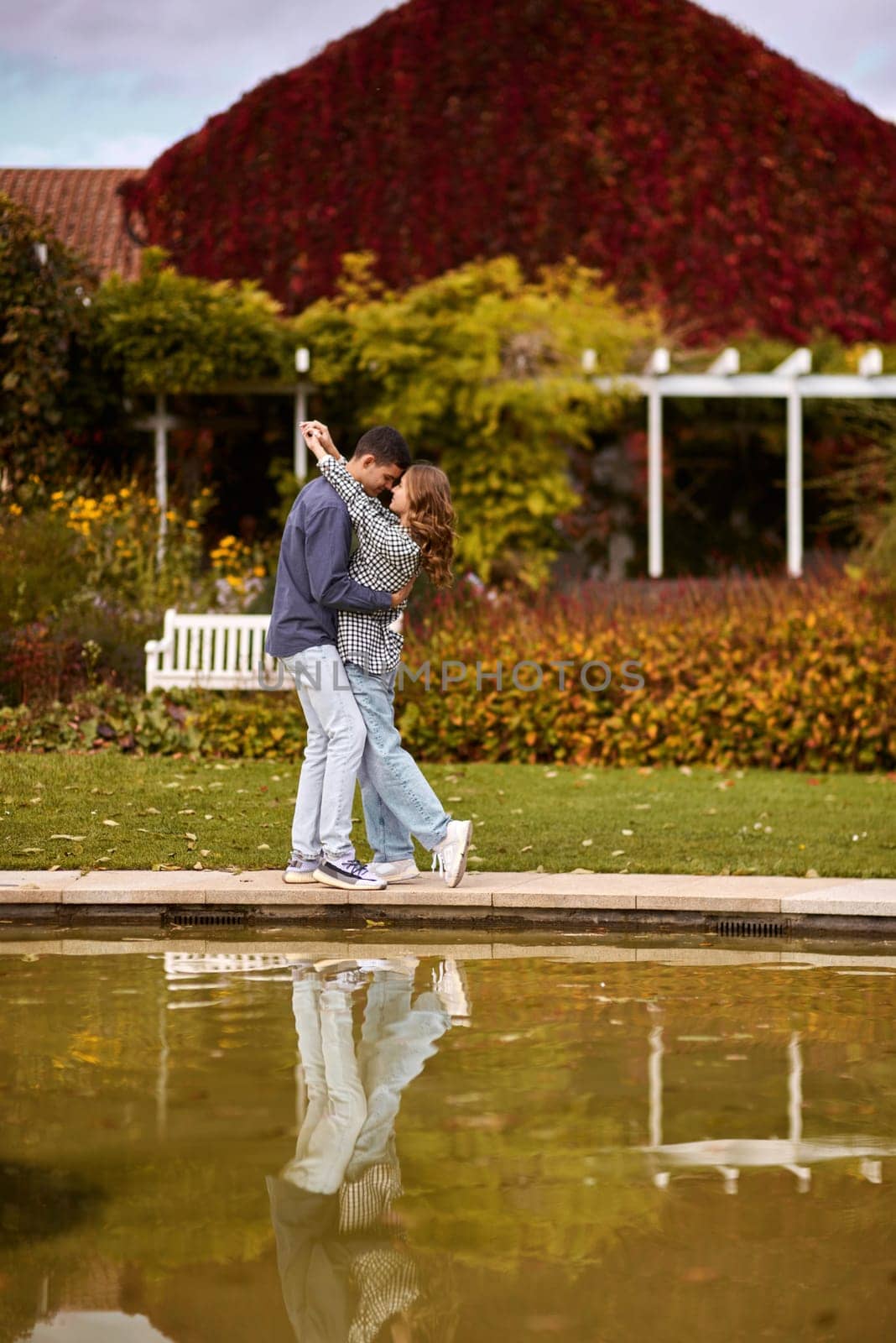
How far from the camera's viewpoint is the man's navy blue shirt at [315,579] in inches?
239

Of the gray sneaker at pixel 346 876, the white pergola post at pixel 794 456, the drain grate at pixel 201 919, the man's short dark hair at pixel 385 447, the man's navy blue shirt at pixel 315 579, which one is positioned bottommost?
the drain grate at pixel 201 919

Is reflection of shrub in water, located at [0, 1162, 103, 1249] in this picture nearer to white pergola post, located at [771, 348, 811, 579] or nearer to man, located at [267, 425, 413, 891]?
man, located at [267, 425, 413, 891]

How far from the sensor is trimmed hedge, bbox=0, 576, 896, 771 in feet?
34.4

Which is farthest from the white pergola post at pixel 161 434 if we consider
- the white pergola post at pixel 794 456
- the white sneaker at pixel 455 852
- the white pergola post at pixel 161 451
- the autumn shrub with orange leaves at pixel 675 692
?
the white sneaker at pixel 455 852

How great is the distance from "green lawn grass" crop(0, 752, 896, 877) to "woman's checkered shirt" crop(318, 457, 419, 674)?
114 centimetres

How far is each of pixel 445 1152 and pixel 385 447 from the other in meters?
3.36

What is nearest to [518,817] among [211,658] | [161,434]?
[211,658]

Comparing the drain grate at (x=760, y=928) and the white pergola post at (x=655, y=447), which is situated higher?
the white pergola post at (x=655, y=447)

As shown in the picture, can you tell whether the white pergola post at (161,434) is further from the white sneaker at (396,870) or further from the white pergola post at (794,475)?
the white sneaker at (396,870)

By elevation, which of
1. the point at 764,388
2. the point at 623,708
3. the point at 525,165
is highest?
the point at 525,165

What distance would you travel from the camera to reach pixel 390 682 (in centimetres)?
638

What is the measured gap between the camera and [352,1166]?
131 inches

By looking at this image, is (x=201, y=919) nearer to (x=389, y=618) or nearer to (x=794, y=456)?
(x=389, y=618)

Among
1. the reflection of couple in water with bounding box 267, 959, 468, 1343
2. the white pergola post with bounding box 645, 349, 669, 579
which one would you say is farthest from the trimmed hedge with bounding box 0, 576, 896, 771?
the white pergola post with bounding box 645, 349, 669, 579
